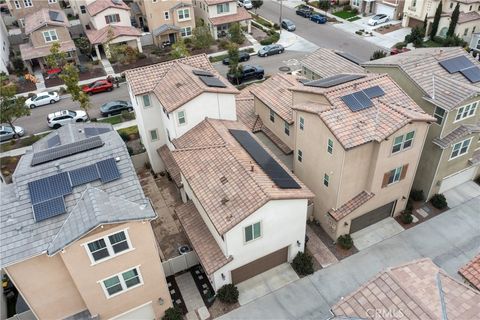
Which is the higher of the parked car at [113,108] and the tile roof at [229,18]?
the tile roof at [229,18]

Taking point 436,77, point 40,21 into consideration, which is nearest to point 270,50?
point 436,77

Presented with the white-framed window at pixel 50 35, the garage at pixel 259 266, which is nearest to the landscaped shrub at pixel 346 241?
the garage at pixel 259 266

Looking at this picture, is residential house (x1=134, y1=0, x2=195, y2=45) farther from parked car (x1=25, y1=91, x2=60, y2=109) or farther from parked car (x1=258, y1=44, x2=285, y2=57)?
parked car (x1=25, y1=91, x2=60, y2=109)

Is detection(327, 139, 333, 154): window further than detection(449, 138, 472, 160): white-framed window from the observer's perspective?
No

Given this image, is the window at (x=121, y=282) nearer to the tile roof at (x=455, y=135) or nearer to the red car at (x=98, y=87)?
the tile roof at (x=455, y=135)

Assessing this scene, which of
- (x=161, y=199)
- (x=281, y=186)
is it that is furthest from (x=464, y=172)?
(x=161, y=199)

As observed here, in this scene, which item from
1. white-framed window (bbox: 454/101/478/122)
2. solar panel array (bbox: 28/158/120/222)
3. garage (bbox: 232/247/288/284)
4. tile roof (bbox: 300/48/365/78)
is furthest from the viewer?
tile roof (bbox: 300/48/365/78)

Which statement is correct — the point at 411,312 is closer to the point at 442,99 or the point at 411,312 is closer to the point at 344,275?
the point at 344,275

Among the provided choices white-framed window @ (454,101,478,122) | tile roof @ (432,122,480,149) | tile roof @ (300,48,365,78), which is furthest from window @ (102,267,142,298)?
tile roof @ (300,48,365,78)
